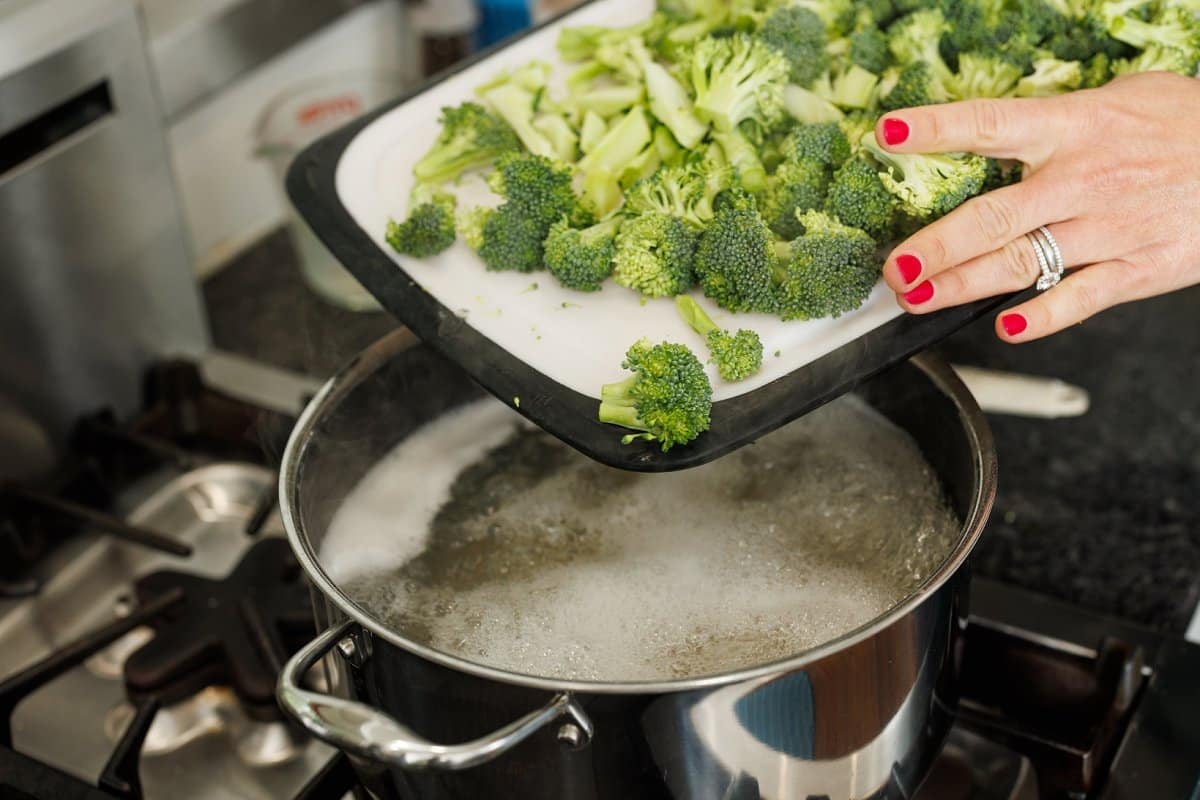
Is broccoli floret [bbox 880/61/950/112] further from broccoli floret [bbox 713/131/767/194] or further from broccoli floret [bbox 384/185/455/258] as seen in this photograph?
broccoli floret [bbox 384/185/455/258]

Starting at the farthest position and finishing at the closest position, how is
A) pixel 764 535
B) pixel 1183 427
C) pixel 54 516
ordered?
1. pixel 1183 427
2. pixel 54 516
3. pixel 764 535

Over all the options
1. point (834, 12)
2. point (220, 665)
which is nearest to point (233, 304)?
point (220, 665)

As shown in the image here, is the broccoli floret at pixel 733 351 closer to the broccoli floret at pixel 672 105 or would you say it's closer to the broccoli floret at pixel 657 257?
the broccoli floret at pixel 657 257

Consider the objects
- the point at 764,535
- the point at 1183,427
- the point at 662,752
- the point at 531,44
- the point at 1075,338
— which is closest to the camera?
the point at 662,752

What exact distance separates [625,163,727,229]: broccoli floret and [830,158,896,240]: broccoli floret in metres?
0.08

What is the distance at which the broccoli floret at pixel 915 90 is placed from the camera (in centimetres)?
→ 86

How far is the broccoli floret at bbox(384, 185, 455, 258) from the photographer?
828mm

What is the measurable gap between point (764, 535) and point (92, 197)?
741 millimetres

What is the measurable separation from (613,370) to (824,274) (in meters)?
0.14

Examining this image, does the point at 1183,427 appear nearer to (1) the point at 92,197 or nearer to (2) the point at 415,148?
(2) the point at 415,148

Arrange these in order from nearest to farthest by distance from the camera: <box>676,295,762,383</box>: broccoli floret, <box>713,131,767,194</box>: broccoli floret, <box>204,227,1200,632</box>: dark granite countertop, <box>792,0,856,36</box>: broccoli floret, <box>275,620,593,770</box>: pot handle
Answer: <box>275,620,593,770</box>: pot handle
<box>676,295,762,383</box>: broccoli floret
<box>713,131,767,194</box>: broccoli floret
<box>792,0,856,36</box>: broccoli floret
<box>204,227,1200,632</box>: dark granite countertop

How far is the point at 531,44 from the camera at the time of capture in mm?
1021

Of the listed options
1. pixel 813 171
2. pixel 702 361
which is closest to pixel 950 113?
pixel 813 171

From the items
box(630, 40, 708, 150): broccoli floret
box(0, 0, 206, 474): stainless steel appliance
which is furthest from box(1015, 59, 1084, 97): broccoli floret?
box(0, 0, 206, 474): stainless steel appliance
